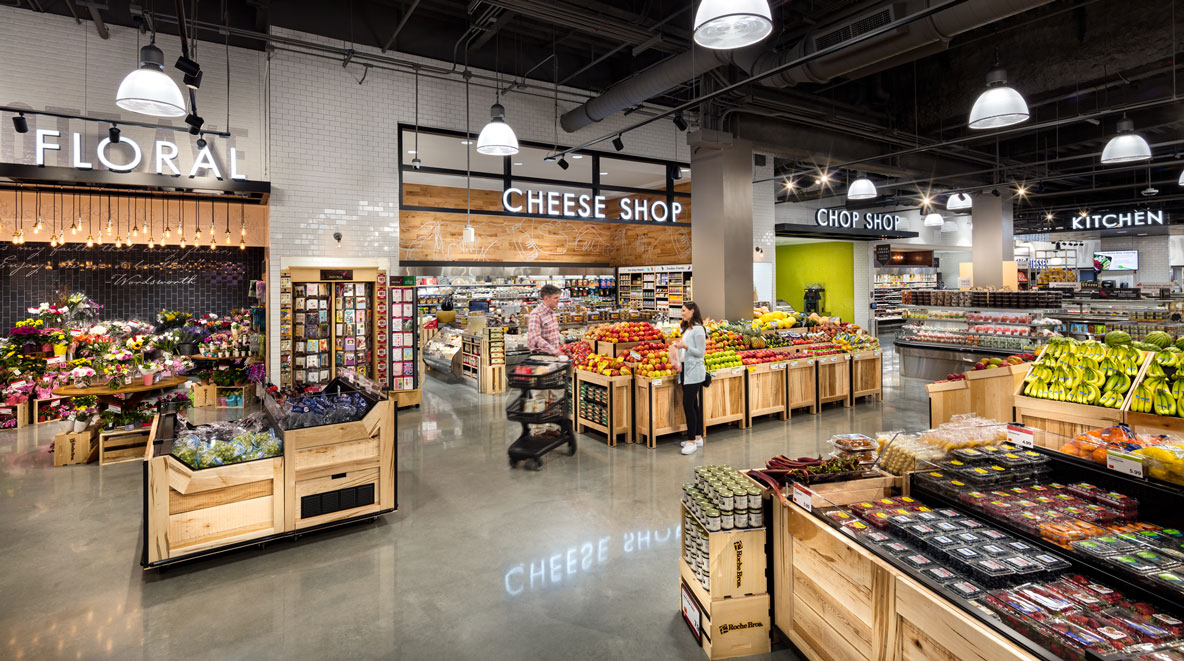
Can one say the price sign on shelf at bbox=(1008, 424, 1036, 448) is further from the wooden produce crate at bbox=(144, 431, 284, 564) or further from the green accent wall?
the green accent wall

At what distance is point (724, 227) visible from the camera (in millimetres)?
9578

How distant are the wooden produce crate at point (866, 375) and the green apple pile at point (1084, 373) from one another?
160 inches

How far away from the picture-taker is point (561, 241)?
54.4 ft

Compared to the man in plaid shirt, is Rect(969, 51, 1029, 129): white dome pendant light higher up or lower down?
higher up

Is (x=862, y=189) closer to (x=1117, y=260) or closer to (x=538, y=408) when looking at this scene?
(x=538, y=408)

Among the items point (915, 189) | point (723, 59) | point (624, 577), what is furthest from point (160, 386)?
point (915, 189)

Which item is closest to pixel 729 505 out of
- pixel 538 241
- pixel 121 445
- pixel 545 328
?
pixel 545 328

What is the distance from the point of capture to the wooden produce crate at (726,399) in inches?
281

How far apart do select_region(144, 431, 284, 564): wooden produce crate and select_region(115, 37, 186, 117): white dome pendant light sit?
252cm

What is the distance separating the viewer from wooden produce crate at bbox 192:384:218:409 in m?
9.32

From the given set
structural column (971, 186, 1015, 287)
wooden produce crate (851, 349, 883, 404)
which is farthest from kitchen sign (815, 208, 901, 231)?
wooden produce crate (851, 349, 883, 404)

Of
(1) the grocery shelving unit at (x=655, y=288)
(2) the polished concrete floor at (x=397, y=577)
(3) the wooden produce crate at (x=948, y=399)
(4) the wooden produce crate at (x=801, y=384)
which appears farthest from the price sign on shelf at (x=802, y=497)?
(1) the grocery shelving unit at (x=655, y=288)

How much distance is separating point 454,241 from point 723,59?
365 inches

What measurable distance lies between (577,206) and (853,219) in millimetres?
11141
